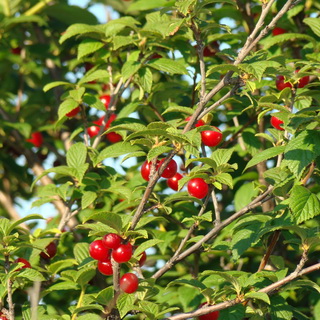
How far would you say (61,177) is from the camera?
405cm

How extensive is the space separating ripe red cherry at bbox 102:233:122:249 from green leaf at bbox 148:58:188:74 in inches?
53.4

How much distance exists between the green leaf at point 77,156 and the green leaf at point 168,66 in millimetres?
641

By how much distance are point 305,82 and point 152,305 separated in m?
1.54

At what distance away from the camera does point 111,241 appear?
8.95 feet

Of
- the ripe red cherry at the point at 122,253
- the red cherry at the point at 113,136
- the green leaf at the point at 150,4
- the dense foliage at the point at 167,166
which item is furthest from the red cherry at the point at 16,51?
the ripe red cherry at the point at 122,253

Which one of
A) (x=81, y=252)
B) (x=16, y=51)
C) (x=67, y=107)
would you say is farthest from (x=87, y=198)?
(x=16, y=51)

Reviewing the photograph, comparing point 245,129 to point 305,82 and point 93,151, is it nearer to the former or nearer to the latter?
point 305,82

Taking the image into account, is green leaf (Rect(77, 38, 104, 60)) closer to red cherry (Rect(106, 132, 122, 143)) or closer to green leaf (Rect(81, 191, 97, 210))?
red cherry (Rect(106, 132, 122, 143))

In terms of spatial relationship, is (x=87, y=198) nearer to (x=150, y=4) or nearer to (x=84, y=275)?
(x=84, y=275)

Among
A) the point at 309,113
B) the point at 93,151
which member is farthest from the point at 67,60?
the point at 309,113

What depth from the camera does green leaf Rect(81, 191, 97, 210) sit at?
3.61m

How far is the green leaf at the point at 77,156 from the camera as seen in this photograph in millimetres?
3844

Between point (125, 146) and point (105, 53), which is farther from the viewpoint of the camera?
point (105, 53)

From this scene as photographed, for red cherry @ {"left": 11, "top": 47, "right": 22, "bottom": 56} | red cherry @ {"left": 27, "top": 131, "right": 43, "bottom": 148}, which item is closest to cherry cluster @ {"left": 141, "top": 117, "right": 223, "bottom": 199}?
red cherry @ {"left": 27, "top": 131, "right": 43, "bottom": 148}
